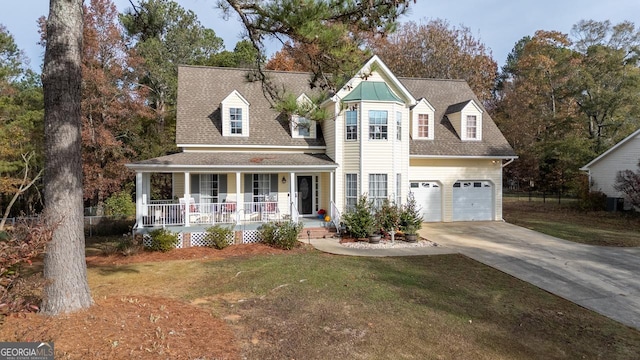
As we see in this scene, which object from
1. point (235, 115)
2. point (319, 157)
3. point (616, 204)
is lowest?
point (616, 204)

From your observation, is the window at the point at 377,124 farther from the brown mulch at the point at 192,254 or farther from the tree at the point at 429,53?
the tree at the point at 429,53

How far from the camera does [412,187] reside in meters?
18.4

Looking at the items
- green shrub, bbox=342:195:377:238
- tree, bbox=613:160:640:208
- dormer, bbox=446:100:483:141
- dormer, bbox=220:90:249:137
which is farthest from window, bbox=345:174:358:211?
tree, bbox=613:160:640:208

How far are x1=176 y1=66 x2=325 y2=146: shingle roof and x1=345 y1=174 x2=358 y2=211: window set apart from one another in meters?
2.56

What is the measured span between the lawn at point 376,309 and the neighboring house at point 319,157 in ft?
15.9

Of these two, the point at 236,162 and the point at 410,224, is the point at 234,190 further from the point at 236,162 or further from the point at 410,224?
the point at 410,224

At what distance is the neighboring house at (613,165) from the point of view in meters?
20.4

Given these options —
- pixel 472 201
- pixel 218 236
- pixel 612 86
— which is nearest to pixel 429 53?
pixel 612 86

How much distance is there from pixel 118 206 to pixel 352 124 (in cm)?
1661

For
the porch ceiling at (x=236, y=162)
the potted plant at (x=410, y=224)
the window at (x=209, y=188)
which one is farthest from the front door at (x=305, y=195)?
the potted plant at (x=410, y=224)

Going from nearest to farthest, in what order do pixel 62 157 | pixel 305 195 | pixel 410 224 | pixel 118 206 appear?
1. pixel 62 157
2. pixel 410 224
3. pixel 305 195
4. pixel 118 206

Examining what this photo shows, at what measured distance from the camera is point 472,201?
18.9m

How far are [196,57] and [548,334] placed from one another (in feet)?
110

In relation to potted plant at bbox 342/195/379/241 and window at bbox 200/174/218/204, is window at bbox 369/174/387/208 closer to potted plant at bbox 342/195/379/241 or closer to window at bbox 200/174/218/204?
potted plant at bbox 342/195/379/241
